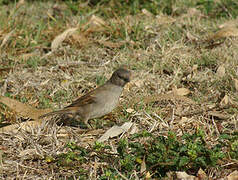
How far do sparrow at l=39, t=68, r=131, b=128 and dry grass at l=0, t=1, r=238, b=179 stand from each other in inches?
6.6

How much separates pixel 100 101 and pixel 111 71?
1.37 metres

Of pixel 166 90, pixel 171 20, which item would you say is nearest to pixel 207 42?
pixel 171 20

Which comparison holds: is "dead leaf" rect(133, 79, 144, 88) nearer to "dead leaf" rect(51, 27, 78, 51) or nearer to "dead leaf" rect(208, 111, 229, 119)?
"dead leaf" rect(208, 111, 229, 119)

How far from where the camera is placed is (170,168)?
370 centimetres

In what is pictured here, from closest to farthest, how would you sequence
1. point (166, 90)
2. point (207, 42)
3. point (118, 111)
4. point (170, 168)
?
1. point (170, 168)
2. point (118, 111)
3. point (166, 90)
4. point (207, 42)

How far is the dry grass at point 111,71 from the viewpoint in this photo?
172 inches

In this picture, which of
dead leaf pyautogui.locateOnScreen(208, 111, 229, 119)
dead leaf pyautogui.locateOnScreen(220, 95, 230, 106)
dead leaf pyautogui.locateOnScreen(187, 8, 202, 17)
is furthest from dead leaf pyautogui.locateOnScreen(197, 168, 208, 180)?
dead leaf pyautogui.locateOnScreen(187, 8, 202, 17)

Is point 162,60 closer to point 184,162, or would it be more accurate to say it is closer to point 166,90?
point 166,90

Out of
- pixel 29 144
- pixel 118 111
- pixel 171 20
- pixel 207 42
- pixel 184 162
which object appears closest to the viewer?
pixel 184 162

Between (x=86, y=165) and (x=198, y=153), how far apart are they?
3.30 feet

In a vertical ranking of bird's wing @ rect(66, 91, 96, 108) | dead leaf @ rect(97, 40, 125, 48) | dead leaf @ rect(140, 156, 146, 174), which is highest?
dead leaf @ rect(140, 156, 146, 174)

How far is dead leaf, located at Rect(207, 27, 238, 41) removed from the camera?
6.81 m

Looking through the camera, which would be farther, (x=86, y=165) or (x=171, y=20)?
(x=171, y=20)

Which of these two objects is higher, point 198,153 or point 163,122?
point 198,153
